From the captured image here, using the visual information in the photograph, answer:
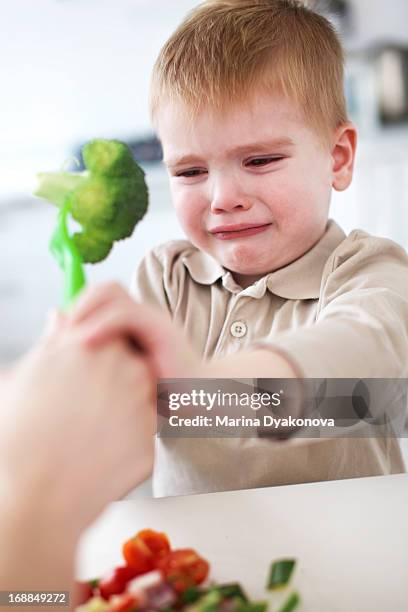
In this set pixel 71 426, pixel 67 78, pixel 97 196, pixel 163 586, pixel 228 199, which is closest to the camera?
pixel 71 426

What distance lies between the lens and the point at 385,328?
1.86 ft

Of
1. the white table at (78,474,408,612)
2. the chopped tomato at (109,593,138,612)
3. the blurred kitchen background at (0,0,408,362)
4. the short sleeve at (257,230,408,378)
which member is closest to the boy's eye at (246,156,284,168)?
the short sleeve at (257,230,408,378)

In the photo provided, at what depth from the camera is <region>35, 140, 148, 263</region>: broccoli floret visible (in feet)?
1.90

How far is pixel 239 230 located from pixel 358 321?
0.21 meters

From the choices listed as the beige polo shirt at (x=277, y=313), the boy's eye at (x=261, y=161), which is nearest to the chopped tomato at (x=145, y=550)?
the beige polo shirt at (x=277, y=313)

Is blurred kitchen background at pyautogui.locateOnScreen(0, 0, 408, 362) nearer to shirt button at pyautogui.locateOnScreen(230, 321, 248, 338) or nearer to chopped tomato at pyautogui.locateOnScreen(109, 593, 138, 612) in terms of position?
shirt button at pyautogui.locateOnScreen(230, 321, 248, 338)

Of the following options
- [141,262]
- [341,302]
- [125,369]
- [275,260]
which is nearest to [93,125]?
[141,262]

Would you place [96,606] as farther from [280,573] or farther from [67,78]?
[67,78]

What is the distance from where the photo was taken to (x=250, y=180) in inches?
27.6

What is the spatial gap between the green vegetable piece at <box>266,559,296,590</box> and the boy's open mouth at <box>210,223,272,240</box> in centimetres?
30

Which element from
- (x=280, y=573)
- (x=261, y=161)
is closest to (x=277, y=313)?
(x=261, y=161)

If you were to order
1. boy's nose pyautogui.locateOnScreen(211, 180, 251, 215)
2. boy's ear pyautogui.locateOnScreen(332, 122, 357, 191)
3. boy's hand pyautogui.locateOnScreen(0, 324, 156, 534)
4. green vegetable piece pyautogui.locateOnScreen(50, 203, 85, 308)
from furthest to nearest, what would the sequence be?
1. boy's ear pyautogui.locateOnScreen(332, 122, 357, 191)
2. boy's nose pyautogui.locateOnScreen(211, 180, 251, 215)
3. green vegetable piece pyautogui.locateOnScreen(50, 203, 85, 308)
4. boy's hand pyautogui.locateOnScreen(0, 324, 156, 534)

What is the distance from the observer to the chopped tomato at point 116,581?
511 millimetres

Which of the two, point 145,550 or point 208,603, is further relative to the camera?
point 145,550
